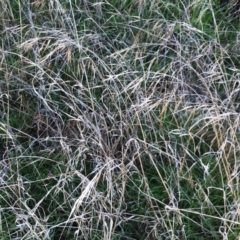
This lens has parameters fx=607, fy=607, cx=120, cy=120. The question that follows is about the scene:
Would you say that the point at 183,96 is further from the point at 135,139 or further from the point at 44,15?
the point at 44,15

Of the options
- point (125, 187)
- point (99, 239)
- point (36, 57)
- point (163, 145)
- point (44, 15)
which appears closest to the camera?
point (99, 239)

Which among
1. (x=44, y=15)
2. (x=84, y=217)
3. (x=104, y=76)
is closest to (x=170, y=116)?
(x=104, y=76)

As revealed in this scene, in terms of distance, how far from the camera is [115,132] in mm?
1940

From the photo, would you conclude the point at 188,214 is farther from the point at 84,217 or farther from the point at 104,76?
the point at 104,76

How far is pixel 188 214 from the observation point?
1804 mm

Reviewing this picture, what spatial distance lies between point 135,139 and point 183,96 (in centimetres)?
27

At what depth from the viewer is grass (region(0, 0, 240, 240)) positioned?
1.73 metres

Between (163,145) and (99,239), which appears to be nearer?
(99,239)

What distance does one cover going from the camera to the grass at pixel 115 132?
5.69 feet

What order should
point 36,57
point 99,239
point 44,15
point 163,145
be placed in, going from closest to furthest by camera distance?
point 99,239, point 163,145, point 36,57, point 44,15

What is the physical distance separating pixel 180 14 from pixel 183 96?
626 millimetres

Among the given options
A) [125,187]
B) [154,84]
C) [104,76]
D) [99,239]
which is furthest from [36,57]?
[99,239]

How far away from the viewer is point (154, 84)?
84.1 inches

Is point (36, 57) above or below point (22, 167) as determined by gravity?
above
